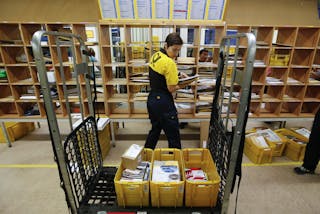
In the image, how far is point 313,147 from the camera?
2273 millimetres

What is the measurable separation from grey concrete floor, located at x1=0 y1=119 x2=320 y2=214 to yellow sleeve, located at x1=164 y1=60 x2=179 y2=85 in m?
1.43

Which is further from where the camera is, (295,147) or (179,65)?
(179,65)

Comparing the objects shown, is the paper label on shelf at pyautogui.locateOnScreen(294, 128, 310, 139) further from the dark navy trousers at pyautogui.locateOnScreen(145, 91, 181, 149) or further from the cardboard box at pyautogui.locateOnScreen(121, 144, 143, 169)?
the cardboard box at pyautogui.locateOnScreen(121, 144, 143, 169)

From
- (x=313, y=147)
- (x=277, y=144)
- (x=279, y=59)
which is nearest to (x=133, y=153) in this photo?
(x=313, y=147)

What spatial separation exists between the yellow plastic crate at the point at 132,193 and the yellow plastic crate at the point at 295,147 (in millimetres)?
2444

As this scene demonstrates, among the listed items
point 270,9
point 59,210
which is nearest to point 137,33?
point 270,9

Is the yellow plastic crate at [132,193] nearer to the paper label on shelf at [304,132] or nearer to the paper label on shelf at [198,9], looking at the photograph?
the paper label on shelf at [198,9]

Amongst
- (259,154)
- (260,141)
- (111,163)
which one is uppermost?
(260,141)

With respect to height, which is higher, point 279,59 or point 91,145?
point 279,59

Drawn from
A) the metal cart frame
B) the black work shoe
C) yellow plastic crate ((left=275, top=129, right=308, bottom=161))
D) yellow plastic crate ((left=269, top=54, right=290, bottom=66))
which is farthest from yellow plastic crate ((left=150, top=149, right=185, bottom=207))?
yellow plastic crate ((left=269, top=54, right=290, bottom=66))

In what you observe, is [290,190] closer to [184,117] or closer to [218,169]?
[218,169]

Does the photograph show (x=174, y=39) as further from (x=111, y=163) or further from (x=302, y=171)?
(x=302, y=171)

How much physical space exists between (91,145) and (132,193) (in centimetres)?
63

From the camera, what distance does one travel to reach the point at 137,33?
20.5 ft
